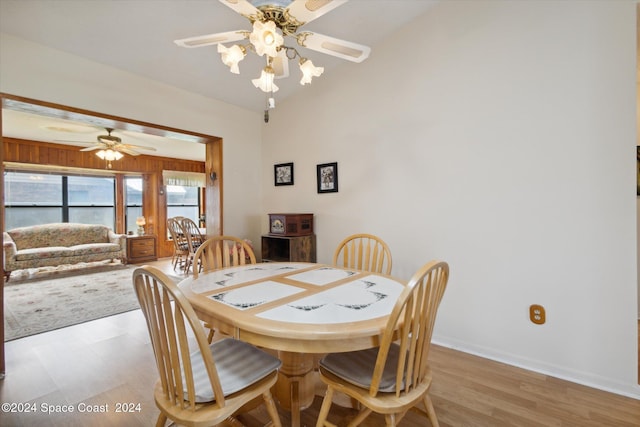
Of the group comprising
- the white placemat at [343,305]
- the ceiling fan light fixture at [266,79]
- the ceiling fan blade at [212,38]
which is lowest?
the white placemat at [343,305]

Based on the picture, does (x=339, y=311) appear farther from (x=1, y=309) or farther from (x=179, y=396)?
(x=1, y=309)

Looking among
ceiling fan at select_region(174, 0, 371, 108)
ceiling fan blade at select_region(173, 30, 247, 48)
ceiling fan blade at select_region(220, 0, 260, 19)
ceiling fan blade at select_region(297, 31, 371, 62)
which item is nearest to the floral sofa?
ceiling fan blade at select_region(173, 30, 247, 48)

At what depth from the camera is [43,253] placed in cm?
473

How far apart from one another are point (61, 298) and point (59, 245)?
2363mm

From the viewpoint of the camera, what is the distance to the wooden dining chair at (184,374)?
979 millimetres

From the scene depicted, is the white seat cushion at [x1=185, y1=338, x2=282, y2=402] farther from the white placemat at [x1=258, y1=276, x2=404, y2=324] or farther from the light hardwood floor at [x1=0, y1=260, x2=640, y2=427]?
the light hardwood floor at [x1=0, y1=260, x2=640, y2=427]

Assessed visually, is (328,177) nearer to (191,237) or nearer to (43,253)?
(191,237)

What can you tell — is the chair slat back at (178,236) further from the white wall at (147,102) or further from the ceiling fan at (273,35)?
the ceiling fan at (273,35)

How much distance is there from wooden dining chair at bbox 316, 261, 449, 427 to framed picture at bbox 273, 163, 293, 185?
2.48 metres

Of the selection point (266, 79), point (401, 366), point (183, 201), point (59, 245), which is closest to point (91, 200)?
point (59, 245)

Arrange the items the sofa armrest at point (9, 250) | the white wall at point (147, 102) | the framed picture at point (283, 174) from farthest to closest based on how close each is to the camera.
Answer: the sofa armrest at point (9, 250)
the framed picture at point (283, 174)
the white wall at point (147, 102)

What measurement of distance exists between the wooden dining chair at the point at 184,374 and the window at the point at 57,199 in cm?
632

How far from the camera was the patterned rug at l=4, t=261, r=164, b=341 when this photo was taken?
112 inches

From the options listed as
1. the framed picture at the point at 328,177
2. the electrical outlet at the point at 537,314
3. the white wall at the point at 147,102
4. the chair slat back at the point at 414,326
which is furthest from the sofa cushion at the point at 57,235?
the electrical outlet at the point at 537,314
